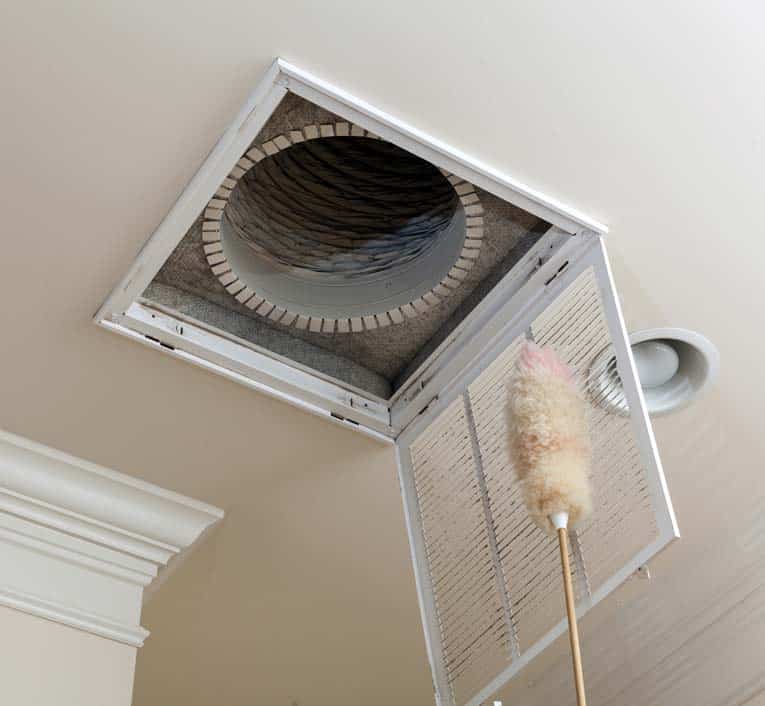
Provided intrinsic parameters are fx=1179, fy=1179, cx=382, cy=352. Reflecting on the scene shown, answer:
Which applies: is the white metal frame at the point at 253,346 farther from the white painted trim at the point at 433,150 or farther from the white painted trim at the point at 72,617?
the white painted trim at the point at 72,617

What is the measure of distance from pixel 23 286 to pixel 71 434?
1.07 feet

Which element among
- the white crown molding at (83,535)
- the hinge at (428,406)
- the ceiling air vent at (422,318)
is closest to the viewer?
the ceiling air vent at (422,318)

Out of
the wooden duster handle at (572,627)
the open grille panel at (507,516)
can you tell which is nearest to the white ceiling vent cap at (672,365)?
the open grille panel at (507,516)

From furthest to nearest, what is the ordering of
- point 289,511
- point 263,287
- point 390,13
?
point 289,511 → point 263,287 → point 390,13

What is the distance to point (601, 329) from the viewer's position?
4.89 ft

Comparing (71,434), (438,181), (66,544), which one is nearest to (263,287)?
(438,181)

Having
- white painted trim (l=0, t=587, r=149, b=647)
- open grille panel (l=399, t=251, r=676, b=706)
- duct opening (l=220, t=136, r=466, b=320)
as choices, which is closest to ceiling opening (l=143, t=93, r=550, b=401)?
duct opening (l=220, t=136, r=466, b=320)

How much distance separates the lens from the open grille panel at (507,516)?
1416 mm

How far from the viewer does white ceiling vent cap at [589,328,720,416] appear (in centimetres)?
166

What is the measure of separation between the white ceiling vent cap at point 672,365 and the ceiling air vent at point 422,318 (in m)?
0.20

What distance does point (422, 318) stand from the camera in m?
1.72

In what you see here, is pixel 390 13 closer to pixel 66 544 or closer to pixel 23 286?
pixel 23 286

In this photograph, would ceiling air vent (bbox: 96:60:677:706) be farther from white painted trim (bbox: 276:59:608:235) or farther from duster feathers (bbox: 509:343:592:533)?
duster feathers (bbox: 509:343:592:533)

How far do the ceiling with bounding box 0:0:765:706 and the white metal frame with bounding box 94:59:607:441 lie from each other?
0.02 meters
